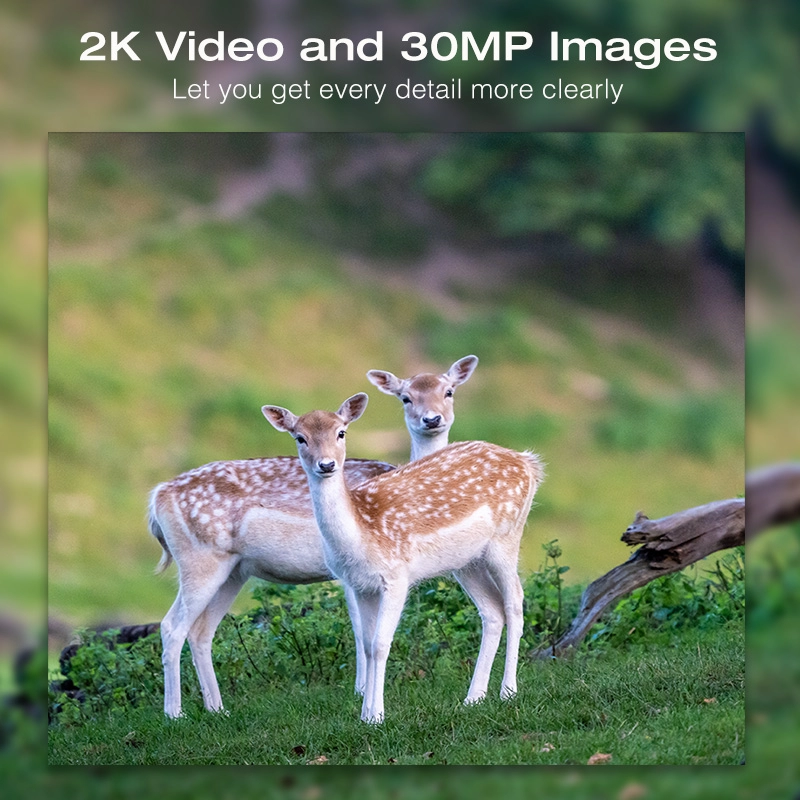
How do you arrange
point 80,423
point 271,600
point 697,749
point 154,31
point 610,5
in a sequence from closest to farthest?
point 697,749
point 271,600
point 610,5
point 154,31
point 80,423

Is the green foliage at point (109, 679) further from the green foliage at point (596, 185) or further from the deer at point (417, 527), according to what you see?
the green foliage at point (596, 185)

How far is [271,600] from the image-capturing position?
476 cm

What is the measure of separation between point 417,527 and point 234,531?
0.68 metres

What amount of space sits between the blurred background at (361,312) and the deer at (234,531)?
868mm

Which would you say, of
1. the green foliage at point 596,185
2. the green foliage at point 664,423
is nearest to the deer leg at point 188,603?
→ the green foliage at point 596,185

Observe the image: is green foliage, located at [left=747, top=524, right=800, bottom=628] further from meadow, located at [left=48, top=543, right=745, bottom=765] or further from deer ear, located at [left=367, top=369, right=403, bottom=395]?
deer ear, located at [left=367, top=369, right=403, bottom=395]

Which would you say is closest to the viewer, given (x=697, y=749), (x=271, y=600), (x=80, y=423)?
(x=697, y=749)

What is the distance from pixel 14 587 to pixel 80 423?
173 centimetres

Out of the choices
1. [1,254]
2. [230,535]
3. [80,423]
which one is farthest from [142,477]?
[230,535]

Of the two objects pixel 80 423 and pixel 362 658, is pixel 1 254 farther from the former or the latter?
pixel 362 658

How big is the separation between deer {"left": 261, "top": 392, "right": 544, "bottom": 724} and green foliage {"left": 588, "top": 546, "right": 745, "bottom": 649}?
0.49 metres

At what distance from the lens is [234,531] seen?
4367 mm

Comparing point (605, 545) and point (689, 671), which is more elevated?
point (605, 545)

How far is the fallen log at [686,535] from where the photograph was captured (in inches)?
180
